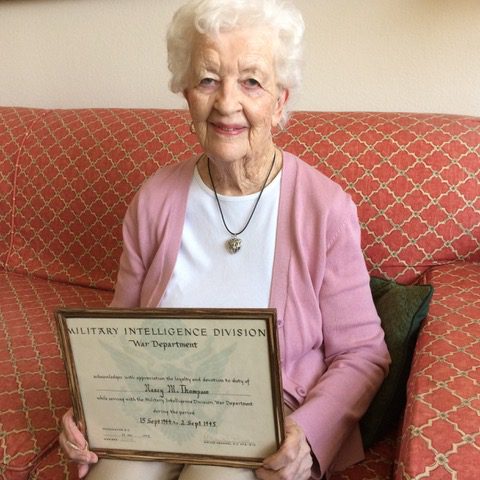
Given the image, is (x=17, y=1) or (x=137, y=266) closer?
(x=137, y=266)

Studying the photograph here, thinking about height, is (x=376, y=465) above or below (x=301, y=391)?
below

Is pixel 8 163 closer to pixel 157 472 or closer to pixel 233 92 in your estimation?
pixel 233 92

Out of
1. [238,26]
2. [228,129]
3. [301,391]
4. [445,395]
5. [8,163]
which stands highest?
[238,26]

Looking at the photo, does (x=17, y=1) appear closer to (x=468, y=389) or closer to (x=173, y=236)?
(x=173, y=236)

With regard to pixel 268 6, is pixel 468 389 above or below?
below

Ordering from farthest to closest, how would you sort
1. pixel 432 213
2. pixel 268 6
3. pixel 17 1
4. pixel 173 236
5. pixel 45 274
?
pixel 17 1 < pixel 45 274 < pixel 432 213 < pixel 173 236 < pixel 268 6

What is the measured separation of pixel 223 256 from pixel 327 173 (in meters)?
0.47

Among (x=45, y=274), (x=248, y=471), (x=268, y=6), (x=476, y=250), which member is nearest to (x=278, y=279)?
(x=248, y=471)

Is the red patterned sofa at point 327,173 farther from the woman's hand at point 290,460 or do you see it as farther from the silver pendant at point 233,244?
the silver pendant at point 233,244

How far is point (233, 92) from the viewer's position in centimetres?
102

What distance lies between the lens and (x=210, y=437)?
→ 89cm

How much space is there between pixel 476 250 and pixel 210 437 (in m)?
0.86

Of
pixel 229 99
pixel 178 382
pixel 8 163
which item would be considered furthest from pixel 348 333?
pixel 8 163

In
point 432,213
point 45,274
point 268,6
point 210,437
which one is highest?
point 268,6
